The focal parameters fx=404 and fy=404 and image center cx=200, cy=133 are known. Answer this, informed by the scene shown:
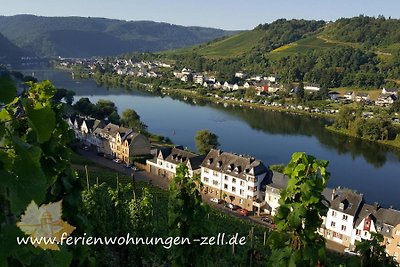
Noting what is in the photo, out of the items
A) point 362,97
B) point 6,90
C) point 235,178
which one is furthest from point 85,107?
point 362,97

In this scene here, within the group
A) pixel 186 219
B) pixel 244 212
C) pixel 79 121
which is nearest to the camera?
pixel 186 219

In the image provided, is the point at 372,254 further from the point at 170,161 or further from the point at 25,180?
the point at 170,161

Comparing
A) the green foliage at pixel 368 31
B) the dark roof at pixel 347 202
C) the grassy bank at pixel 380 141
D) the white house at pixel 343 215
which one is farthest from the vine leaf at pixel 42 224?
the green foliage at pixel 368 31

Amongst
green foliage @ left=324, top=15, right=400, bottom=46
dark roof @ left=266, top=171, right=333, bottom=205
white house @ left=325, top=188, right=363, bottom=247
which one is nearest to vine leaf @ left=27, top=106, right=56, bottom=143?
white house @ left=325, top=188, right=363, bottom=247

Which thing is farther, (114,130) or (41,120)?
(114,130)

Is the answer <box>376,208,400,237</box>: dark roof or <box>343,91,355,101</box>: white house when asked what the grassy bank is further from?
<box>376,208,400,237</box>: dark roof

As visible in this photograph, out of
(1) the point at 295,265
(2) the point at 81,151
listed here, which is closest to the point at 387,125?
(2) the point at 81,151
